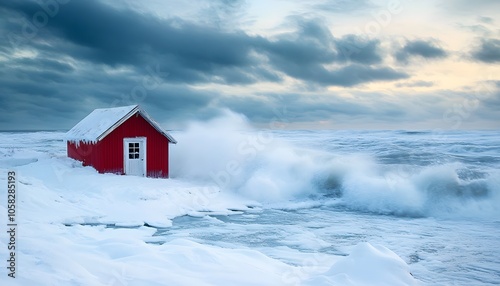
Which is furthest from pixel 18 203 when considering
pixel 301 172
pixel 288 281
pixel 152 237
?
pixel 301 172

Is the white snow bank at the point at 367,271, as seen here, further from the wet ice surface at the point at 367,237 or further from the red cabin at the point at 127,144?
the red cabin at the point at 127,144

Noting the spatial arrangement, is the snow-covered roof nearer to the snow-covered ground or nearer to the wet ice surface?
the snow-covered ground

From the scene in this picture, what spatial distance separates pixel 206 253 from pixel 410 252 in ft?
19.5

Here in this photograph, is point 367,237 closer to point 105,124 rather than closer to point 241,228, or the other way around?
point 241,228

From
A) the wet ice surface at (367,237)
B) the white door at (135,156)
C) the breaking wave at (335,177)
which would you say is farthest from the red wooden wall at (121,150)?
the wet ice surface at (367,237)

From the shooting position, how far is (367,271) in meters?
7.57

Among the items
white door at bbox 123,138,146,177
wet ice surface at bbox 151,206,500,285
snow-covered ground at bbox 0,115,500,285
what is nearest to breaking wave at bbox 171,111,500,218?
snow-covered ground at bbox 0,115,500,285

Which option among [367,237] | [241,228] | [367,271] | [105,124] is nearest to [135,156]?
[105,124]

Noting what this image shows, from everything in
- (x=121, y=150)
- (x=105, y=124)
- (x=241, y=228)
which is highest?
(x=105, y=124)

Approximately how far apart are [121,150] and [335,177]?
1178 cm

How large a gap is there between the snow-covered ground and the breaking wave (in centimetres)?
11

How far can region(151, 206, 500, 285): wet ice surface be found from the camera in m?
9.62

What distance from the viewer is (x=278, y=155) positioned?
981 inches

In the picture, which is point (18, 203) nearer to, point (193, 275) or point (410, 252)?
point (193, 275)
